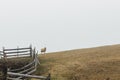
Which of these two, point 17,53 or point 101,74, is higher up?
point 17,53

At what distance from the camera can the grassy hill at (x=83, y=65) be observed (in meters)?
34.4

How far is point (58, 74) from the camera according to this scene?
34.8m

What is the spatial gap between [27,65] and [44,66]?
270 centimetres

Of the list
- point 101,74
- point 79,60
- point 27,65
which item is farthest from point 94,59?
point 27,65

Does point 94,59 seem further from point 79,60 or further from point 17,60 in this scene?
point 17,60

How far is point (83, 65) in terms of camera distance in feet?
123

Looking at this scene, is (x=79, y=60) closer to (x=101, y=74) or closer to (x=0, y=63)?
(x=101, y=74)

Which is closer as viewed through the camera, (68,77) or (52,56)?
(68,77)

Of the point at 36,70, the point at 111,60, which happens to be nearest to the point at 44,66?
the point at 36,70

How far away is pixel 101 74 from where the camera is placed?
3475cm

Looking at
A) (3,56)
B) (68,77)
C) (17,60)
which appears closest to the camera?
(68,77)

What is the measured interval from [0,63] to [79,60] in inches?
338

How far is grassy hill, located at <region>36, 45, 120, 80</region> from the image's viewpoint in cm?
3444

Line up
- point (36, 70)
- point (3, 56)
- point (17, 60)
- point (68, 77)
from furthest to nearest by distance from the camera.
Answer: point (3, 56) < point (17, 60) < point (36, 70) < point (68, 77)
